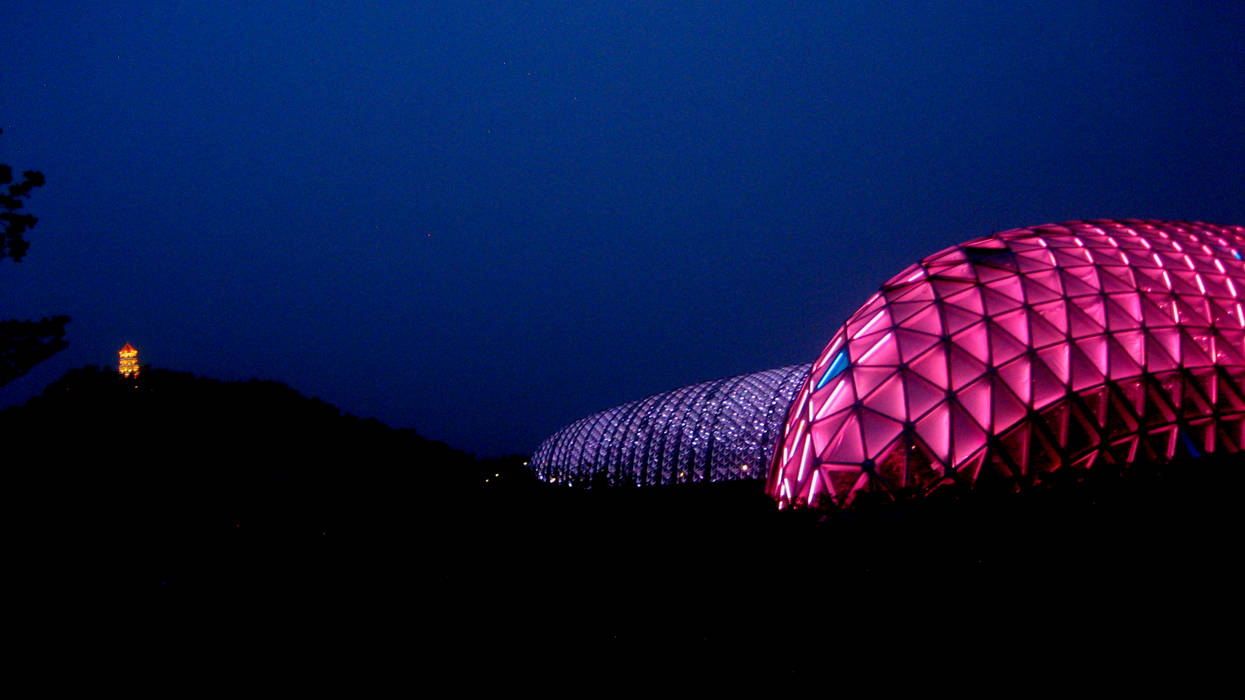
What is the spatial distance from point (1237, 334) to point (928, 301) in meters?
4.56

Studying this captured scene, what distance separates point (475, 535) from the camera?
777 centimetres

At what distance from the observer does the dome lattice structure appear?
28.7 meters

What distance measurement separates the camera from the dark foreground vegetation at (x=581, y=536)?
17.9ft

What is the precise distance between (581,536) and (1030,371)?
7.68 meters

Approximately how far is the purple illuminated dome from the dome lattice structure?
591 inches

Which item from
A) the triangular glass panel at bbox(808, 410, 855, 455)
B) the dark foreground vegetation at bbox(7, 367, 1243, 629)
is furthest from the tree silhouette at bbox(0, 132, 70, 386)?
the triangular glass panel at bbox(808, 410, 855, 455)

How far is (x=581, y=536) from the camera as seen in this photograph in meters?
7.68

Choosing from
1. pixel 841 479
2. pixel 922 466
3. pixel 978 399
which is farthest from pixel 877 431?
pixel 978 399

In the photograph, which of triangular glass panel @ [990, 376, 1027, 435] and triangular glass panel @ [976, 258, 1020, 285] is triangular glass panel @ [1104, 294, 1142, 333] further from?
triangular glass panel @ [990, 376, 1027, 435]

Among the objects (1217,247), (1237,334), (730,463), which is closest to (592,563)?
(1237,334)

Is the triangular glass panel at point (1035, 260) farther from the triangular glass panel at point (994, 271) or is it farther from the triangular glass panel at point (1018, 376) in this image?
the triangular glass panel at point (1018, 376)

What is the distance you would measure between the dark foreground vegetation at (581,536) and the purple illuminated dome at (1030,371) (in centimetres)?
313

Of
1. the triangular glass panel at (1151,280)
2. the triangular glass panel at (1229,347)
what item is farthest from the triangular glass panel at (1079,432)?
the triangular glass panel at (1151,280)

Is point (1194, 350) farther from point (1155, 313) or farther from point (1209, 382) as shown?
point (1155, 313)
